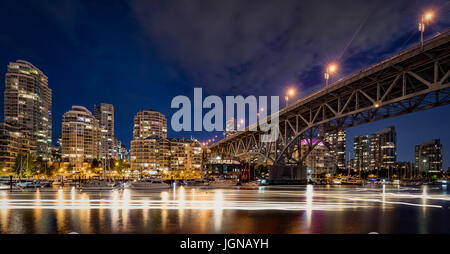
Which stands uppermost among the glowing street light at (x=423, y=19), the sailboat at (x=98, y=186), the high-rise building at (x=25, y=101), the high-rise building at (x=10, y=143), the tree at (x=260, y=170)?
the high-rise building at (x=25, y=101)

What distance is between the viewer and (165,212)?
16000 millimetres

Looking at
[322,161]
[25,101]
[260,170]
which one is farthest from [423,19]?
[25,101]

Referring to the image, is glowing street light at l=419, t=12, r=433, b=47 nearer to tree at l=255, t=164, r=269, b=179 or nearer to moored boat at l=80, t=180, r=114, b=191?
moored boat at l=80, t=180, r=114, b=191

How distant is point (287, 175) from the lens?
59.8 meters

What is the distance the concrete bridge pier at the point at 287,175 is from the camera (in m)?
58.2

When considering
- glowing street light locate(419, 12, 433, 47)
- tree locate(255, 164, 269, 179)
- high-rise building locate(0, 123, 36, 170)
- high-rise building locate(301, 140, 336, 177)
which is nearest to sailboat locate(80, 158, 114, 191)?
glowing street light locate(419, 12, 433, 47)

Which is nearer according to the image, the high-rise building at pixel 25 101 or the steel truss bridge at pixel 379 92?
the steel truss bridge at pixel 379 92

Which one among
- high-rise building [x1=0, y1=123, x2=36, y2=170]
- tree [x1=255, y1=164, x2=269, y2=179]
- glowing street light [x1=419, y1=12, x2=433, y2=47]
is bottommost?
tree [x1=255, y1=164, x2=269, y2=179]

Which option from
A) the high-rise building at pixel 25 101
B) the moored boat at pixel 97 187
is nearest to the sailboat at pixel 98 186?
the moored boat at pixel 97 187

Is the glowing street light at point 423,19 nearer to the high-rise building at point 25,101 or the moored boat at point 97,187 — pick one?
the moored boat at point 97,187

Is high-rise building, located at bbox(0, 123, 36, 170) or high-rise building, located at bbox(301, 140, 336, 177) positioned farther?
high-rise building, located at bbox(301, 140, 336, 177)

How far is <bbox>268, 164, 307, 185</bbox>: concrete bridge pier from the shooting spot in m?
58.2

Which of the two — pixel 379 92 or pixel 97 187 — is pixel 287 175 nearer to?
pixel 379 92
